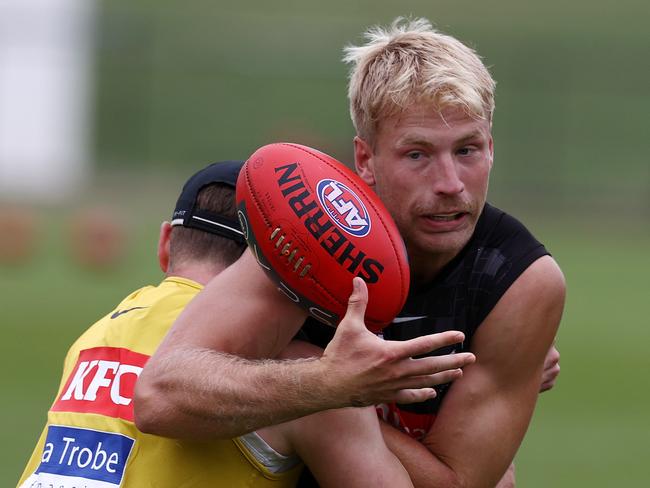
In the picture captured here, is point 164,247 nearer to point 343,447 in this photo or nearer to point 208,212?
point 208,212

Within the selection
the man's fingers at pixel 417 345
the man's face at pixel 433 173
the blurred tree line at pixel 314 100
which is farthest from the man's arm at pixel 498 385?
the blurred tree line at pixel 314 100

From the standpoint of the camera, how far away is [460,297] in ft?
15.3

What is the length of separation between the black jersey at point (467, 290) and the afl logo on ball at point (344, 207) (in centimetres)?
76

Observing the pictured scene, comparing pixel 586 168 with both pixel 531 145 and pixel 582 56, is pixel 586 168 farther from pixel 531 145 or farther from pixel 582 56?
pixel 582 56

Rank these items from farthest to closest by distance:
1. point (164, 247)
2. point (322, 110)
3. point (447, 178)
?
point (322, 110), point (164, 247), point (447, 178)

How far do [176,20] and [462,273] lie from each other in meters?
31.5

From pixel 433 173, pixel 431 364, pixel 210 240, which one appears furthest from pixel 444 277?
pixel 431 364

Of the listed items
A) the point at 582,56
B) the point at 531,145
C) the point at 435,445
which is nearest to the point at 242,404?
the point at 435,445

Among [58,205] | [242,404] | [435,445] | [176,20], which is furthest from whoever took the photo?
[176,20]

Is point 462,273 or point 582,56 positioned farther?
point 582,56

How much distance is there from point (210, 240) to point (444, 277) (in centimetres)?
87

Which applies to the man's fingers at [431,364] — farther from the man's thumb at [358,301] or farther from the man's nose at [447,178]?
the man's nose at [447,178]

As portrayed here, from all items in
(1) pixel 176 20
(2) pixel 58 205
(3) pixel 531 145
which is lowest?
(2) pixel 58 205

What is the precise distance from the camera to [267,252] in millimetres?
3891
